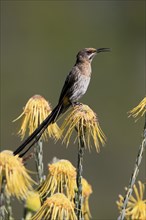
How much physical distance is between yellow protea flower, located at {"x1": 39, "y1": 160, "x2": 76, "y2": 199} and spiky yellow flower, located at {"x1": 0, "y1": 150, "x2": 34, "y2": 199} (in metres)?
0.11

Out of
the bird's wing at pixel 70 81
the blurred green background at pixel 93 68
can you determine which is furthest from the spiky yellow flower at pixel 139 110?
the blurred green background at pixel 93 68

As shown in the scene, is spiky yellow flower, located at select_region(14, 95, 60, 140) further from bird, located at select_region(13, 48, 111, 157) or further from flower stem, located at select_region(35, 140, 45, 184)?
bird, located at select_region(13, 48, 111, 157)

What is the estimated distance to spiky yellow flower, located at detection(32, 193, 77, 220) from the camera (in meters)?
3.25

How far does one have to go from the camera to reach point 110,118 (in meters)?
26.5

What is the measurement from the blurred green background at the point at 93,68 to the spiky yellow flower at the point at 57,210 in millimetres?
11331

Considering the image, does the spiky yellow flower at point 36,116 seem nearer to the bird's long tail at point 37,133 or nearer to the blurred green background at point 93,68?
the bird's long tail at point 37,133

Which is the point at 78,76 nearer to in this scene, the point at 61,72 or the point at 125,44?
the point at 61,72

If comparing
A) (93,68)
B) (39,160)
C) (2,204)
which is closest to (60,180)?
(39,160)

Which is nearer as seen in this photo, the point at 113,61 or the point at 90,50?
the point at 90,50

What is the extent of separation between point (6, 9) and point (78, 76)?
1379 inches

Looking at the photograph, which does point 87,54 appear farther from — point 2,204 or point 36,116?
point 2,204

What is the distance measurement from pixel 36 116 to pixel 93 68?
28390 mm

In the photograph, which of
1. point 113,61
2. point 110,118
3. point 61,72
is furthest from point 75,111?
point 113,61

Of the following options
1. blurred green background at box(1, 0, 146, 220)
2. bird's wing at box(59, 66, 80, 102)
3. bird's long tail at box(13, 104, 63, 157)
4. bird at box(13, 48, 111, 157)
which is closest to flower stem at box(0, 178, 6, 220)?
bird's long tail at box(13, 104, 63, 157)
